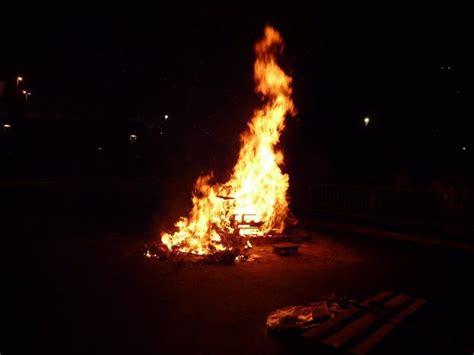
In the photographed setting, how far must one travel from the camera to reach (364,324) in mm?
5461

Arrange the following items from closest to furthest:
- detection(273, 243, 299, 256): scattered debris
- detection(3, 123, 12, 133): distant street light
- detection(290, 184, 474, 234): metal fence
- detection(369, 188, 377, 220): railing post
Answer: detection(273, 243, 299, 256): scattered debris
detection(290, 184, 474, 234): metal fence
detection(369, 188, 377, 220): railing post
detection(3, 123, 12, 133): distant street light

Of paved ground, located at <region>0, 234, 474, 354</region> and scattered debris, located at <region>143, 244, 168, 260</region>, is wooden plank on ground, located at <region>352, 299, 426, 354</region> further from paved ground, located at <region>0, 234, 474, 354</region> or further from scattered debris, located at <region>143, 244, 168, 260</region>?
scattered debris, located at <region>143, 244, 168, 260</region>

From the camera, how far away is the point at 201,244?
10.4 metres

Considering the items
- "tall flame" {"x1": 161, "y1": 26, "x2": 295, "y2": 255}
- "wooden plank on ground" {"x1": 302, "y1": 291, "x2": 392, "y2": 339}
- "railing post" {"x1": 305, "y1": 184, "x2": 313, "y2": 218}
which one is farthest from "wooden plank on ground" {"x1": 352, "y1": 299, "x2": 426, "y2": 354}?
"railing post" {"x1": 305, "y1": 184, "x2": 313, "y2": 218}

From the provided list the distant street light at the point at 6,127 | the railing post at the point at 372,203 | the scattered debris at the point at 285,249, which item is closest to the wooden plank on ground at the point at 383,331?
the scattered debris at the point at 285,249

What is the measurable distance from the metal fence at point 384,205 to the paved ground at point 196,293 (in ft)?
5.83

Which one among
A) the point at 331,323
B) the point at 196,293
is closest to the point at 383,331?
the point at 331,323

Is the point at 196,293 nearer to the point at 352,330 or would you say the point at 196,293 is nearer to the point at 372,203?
the point at 352,330

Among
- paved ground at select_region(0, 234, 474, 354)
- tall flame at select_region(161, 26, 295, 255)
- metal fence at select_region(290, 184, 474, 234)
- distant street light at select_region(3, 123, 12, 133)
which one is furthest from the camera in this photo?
distant street light at select_region(3, 123, 12, 133)

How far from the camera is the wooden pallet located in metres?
4.93

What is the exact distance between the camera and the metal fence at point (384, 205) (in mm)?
12312

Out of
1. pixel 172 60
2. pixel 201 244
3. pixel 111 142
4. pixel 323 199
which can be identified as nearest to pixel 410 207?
pixel 323 199

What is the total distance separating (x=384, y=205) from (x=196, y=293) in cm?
879

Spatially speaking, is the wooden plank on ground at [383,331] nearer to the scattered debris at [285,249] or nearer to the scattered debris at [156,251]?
the scattered debris at [285,249]
